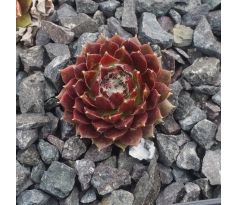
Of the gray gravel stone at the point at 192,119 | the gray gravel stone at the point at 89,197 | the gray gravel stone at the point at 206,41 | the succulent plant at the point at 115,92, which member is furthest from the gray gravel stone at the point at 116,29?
the gray gravel stone at the point at 89,197

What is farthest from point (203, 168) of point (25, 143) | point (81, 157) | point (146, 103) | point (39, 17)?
point (39, 17)

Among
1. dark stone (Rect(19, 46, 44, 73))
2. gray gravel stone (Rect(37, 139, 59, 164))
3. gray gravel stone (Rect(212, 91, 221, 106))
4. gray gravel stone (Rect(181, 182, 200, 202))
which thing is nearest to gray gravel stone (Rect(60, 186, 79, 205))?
gray gravel stone (Rect(37, 139, 59, 164))

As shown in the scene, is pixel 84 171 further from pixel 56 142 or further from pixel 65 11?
pixel 65 11

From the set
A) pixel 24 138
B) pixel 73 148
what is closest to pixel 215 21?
pixel 73 148

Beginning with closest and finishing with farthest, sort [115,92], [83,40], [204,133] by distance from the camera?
[115,92], [204,133], [83,40]

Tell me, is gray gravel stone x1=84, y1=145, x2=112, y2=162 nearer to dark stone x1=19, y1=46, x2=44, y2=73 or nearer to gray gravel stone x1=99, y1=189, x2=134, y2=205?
gray gravel stone x1=99, y1=189, x2=134, y2=205

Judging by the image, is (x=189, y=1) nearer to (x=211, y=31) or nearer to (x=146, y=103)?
(x=211, y=31)

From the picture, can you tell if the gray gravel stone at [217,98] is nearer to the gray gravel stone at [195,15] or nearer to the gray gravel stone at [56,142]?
the gray gravel stone at [195,15]
